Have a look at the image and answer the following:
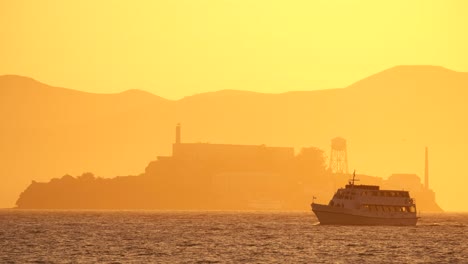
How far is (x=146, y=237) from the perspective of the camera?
596 feet

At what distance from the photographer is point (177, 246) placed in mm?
155125

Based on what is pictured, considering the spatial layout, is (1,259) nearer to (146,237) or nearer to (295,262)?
(295,262)

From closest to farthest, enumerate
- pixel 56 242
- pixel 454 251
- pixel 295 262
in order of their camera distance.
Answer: pixel 295 262 → pixel 454 251 → pixel 56 242

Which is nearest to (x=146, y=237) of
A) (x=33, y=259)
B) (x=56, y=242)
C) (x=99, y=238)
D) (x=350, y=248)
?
(x=99, y=238)

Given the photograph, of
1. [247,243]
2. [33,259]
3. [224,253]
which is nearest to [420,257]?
[224,253]

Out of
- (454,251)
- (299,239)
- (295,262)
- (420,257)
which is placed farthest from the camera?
(299,239)

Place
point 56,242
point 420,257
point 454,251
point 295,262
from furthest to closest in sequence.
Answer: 1. point 56,242
2. point 454,251
3. point 420,257
4. point 295,262

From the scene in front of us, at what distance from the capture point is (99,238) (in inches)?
6983

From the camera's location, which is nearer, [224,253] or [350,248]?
[224,253]

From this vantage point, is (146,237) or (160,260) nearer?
(160,260)

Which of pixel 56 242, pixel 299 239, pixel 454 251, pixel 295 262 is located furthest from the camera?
pixel 299 239

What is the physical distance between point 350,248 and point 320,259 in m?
20.2

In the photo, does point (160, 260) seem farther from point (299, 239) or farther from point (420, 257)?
point (299, 239)

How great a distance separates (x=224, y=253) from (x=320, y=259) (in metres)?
14.5
